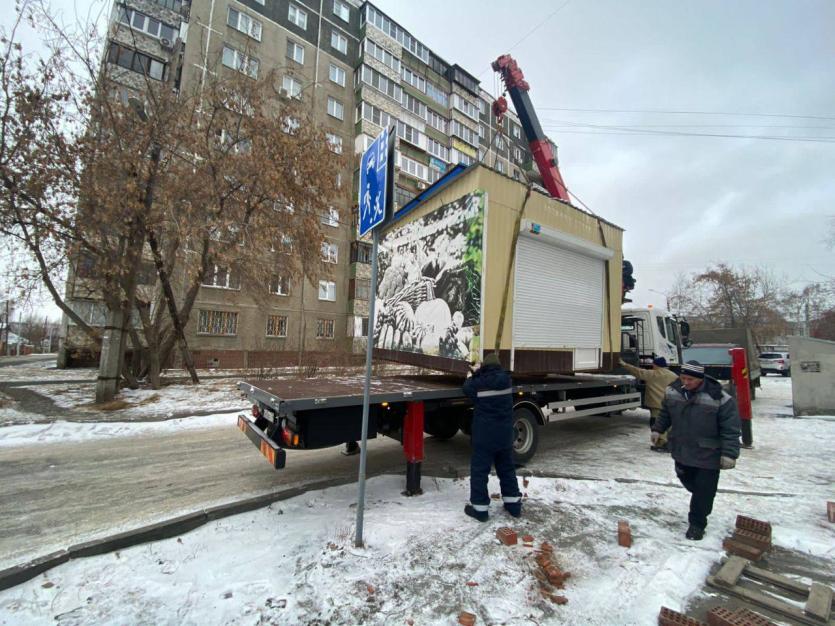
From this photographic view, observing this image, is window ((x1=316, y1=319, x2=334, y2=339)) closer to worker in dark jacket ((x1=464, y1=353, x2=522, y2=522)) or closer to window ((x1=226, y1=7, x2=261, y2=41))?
window ((x1=226, y1=7, x2=261, y2=41))

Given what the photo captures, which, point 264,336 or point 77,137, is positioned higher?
point 77,137

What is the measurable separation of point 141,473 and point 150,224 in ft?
23.5

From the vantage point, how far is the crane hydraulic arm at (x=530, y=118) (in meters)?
11.7

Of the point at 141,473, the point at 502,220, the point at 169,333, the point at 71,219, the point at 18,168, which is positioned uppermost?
the point at 18,168

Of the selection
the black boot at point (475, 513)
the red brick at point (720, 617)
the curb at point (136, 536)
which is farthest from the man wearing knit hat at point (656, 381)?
the curb at point (136, 536)

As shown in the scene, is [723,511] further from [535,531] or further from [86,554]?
[86,554]

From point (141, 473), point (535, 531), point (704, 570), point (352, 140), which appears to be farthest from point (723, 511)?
point (352, 140)

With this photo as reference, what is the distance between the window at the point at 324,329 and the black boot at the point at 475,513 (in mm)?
21561

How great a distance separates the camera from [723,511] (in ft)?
13.3

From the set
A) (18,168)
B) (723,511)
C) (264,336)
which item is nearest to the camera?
(723,511)

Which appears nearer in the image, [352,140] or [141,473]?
[141,473]

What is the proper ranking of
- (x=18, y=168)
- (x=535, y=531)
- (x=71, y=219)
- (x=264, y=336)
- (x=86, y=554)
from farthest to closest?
(x=264, y=336)
(x=71, y=219)
(x=18, y=168)
(x=535, y=531)
(x=86, y=554)

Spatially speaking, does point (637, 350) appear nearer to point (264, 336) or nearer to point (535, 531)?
point (535, 531)

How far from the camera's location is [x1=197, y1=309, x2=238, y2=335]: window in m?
20.3
